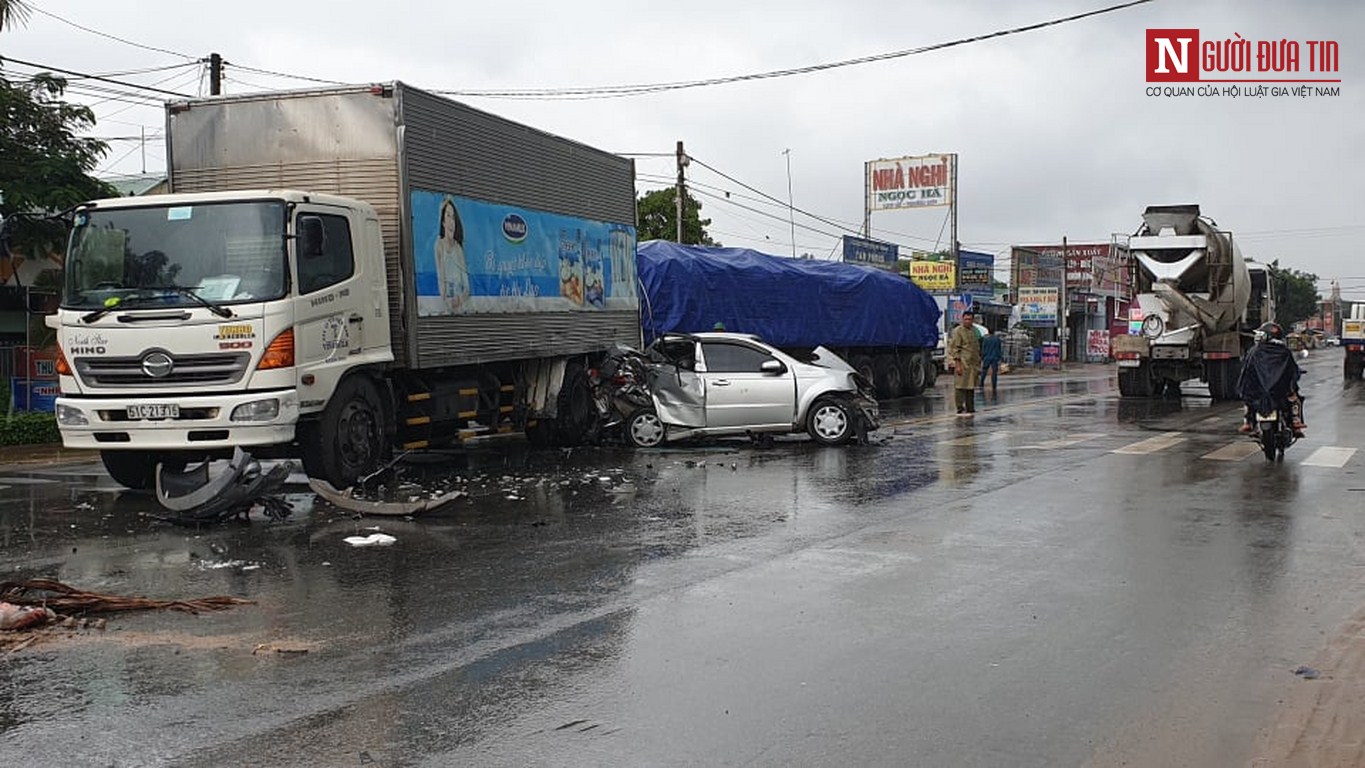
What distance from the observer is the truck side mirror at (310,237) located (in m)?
11.0

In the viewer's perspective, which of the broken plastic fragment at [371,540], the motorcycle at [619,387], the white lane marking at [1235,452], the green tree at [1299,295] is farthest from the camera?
the green tree at [1299,295]

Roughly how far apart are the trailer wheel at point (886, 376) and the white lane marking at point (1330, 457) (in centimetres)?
1356

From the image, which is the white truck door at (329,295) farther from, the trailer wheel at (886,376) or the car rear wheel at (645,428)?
the trailer wheel at (886,376)

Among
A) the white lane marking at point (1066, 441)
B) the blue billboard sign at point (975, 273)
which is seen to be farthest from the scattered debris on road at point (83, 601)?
the blue billboard sign at point (975, 273)

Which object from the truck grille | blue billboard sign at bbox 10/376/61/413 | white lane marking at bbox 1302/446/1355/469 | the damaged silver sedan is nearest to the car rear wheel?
the damaged silver sedan

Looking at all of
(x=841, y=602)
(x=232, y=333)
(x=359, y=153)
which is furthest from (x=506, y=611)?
(x=359, y=153)

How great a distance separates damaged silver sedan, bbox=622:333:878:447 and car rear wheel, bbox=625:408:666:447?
2cm

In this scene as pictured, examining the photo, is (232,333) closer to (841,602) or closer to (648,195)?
(841,602)

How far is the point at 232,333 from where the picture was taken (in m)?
10.5

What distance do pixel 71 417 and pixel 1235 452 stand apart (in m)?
13.1

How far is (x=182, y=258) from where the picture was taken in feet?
35.4

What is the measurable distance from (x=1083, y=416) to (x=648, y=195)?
2757cm

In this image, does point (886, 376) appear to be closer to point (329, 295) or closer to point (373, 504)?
point (329, 295)

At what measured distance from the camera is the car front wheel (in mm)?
15895
